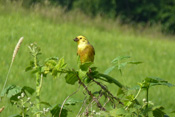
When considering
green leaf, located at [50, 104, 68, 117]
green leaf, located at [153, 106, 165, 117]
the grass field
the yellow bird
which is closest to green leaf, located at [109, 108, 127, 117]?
green leaf, located at [153, 106, 165, 117]

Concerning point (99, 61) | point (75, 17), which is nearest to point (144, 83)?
point (99, 61)

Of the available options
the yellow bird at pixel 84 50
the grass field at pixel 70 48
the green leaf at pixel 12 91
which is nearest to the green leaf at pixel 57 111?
the green leaf at pixel 12 91

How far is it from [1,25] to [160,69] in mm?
5021

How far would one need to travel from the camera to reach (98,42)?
A: 13469 mm

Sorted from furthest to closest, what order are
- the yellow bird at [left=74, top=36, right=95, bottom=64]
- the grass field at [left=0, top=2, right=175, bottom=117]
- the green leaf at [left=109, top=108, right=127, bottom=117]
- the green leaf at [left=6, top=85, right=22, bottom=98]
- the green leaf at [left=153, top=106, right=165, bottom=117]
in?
the grass field at [left=0, top=2, right=175, bottom=117]
the yellow bird at [left=74, top=36, right=95, bottom=64]
the green leaf at [left=6, top=85, right=22, bottom=98]
the green leaf at [left=153, top=106, right=165, bottom=117]
the green leaf at [left=109, top=108, right=127, bottom=117]

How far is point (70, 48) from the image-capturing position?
1159cm

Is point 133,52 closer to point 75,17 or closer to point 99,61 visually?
point 99,61

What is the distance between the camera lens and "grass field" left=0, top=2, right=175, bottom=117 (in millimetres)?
8203

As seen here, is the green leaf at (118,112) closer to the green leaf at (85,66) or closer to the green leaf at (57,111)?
the green leaf at (85,66)

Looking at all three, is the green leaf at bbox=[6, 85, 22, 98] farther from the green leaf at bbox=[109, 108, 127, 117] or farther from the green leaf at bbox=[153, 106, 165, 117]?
the green leaf at bbox=[153, 106, 165, 117]

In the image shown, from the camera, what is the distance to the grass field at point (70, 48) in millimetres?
8203

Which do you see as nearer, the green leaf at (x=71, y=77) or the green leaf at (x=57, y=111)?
the green leaf at (x=71, y=77)

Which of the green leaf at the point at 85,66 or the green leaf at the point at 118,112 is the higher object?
the green leaf at the point at 85,66

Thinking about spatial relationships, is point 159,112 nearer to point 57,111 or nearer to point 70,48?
point 57,111
